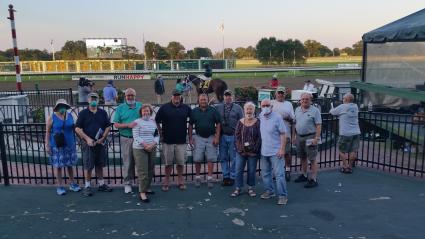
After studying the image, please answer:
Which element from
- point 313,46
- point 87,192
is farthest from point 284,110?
point 313,46

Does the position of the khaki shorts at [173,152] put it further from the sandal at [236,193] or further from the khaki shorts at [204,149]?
the sandal at [236,193]


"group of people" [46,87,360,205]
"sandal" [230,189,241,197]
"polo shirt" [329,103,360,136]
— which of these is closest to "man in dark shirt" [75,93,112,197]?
"group of people" [46,87,360,205]

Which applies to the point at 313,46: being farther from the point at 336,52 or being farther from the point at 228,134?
the point at 228,134

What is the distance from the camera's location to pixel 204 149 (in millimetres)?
6246

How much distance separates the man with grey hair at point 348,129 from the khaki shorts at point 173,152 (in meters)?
3.07

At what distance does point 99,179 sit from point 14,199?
1.33 m

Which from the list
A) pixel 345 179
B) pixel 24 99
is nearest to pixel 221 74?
pixel 24 99

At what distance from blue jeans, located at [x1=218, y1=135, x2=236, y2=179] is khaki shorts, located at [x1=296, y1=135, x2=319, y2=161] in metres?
1.14

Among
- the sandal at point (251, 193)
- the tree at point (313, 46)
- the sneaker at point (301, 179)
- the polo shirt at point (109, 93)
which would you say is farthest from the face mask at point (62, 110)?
the tree at point (313, 46)

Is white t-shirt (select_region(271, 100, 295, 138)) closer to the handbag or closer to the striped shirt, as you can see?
the striped shirt

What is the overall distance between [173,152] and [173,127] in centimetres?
44

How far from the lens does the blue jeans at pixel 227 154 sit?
637 cm

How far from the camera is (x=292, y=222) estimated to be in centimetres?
496

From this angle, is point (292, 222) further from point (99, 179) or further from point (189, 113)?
point (99, 179)
